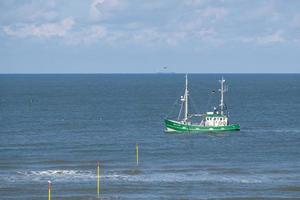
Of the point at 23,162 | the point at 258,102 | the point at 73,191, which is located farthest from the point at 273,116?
the point at 73,191

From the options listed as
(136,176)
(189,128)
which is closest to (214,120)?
(189,128)

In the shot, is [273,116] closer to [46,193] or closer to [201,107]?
[201,107]

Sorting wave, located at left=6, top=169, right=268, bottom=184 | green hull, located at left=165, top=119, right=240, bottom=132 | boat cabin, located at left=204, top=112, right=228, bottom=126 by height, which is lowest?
wave, located at left=6, top=169, right=268, bottom=184

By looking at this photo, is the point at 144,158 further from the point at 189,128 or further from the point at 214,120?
the point at 214,120

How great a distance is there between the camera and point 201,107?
175 m

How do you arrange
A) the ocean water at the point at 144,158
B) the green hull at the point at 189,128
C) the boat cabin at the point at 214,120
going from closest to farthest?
A: the ocean water at the point at 144,158 → the green hull at the point at 189,128 → the boat cabin at the point at 214,120

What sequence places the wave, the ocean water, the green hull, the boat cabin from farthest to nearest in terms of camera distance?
the boat cabin, the green hull, the wave, the ocean water

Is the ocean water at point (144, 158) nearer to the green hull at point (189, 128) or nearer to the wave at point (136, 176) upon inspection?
the wave at point (136, 176)

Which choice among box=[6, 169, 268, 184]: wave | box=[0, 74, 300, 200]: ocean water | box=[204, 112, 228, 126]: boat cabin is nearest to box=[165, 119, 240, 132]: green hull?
box=[204, 112, 228, 126]: boat cabin

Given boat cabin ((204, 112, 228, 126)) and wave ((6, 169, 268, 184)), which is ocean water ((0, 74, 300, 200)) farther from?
boat cabin ((204, 112, 228, 126))

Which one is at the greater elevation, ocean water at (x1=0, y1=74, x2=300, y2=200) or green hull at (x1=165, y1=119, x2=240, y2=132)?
green hull at (x1=165, y1=119, x2=240, y2=132)

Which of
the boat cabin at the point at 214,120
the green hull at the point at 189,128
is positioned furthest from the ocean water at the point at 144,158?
the boat cabin at the point at 214,120

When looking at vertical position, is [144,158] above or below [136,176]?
above

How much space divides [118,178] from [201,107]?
107 meters
